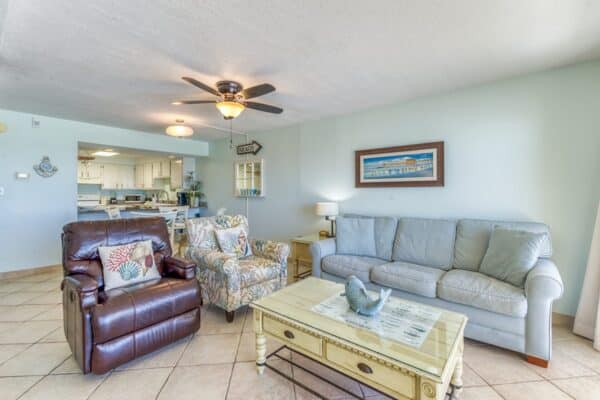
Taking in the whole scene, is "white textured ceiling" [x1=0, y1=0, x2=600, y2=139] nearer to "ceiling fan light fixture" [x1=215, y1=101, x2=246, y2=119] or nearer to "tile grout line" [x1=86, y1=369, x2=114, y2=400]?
"ceiling fan light fixture" [x1=215, y1=101, x2=246, y2=119]

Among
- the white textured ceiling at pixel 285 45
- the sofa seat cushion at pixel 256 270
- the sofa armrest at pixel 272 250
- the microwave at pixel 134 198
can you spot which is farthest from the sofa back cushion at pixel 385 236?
the microwave at pixel 134 198

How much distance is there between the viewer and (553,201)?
2596mm

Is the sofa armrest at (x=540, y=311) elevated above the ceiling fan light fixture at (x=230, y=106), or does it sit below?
below

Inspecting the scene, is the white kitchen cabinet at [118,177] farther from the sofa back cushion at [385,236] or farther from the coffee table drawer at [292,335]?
the coffee table drawer at [292,335]

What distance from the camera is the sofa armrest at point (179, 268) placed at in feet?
7.86

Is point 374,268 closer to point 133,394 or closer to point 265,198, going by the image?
point 133,394

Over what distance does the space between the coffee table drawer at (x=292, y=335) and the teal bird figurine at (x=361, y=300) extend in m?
0.30

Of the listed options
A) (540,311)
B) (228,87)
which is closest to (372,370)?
(540,311)

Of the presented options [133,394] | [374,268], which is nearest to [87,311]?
[133,394]

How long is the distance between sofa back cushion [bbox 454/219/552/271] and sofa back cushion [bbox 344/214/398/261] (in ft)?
2.12

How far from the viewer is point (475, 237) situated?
106 inches

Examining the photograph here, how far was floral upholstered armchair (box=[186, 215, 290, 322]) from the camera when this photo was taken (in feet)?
8.50

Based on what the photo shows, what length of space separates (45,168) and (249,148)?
10.1ft

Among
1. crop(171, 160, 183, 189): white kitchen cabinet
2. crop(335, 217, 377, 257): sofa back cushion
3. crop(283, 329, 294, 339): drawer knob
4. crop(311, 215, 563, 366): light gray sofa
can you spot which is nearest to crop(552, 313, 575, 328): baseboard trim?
crop(311, 215, 563, 366): light gray sofa
